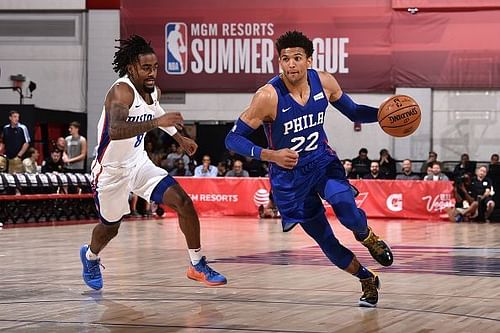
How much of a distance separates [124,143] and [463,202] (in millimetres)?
12848

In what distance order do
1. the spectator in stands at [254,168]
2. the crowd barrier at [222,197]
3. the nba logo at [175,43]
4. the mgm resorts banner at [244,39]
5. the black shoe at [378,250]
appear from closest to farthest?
1. the black shoe at [378,250]
2. the crowd barrier at [222,197]
3. the spectator in stands at [254,168]
4. the mgm resorts banner at [244,39]
5. the nba logo at [175,43]

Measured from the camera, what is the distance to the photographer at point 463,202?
18906 millimetres

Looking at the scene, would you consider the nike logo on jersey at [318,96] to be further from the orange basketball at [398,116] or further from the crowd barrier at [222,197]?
the crowd barrier at [222,197]

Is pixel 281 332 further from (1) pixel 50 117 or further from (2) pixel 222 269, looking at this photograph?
(1) pixel 50 117

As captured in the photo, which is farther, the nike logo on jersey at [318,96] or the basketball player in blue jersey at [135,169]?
the basketball player in blue jersey at [135,169]

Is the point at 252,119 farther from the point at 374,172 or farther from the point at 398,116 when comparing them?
the point at 374,172

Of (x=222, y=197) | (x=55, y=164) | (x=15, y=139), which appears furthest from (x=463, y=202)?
(x=15, y=139)

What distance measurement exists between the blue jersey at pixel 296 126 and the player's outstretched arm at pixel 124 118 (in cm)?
64

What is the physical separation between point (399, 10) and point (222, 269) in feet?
48.5

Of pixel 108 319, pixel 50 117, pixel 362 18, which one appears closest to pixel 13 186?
pixel 50 117

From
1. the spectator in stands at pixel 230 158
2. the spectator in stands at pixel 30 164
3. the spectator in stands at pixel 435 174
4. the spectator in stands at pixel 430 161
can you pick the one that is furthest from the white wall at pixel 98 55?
the spectator in stands at pixel 435 174

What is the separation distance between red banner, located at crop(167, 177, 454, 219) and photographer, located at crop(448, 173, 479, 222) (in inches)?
5.8

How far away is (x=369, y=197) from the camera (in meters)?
19.4

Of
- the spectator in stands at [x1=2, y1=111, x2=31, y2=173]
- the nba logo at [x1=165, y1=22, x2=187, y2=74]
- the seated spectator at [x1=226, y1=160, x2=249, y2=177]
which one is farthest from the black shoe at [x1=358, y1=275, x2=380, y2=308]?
the nba logo at [x1=165, y1=22, x2=187, y2=74]
